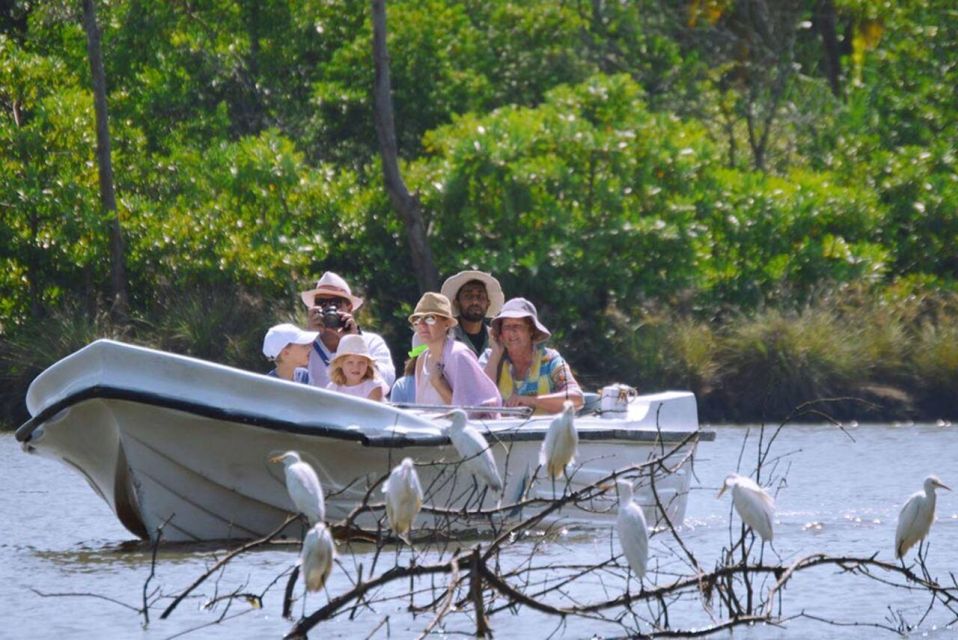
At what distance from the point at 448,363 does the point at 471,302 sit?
0.80 meters

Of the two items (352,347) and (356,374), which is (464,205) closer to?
(356,374)

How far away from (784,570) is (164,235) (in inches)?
589

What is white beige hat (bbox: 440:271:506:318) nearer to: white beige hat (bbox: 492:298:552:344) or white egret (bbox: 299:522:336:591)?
white beige hat (bbox: 492:298:552:344)

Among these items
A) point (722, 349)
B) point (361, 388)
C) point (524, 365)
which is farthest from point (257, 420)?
point (722, 349)

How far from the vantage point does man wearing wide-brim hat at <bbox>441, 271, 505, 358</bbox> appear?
35.1 ft

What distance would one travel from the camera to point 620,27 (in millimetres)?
27812

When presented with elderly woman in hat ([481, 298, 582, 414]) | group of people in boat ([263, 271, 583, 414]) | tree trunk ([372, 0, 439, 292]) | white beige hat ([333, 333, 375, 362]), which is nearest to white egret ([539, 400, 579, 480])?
group of people in boat ([263, 271, 583, 414])

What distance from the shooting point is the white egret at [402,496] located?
725 centimetres

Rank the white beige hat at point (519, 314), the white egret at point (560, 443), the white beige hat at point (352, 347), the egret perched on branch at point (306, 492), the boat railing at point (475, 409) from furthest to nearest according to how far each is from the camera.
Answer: the white beige hat at point (519, 314)
the white beige hat at point (352, 347)
the boat railing at point (475, 409)
the white egret at point (560, 443)
the egret perched on branch at point (306, 492)

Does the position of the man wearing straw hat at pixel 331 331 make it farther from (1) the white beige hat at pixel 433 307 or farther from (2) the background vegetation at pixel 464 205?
(2) the background vegetation at pixel 464 205

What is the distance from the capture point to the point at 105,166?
2147cm

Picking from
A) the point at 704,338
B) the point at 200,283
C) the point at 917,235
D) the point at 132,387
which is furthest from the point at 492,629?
the point at 917,235

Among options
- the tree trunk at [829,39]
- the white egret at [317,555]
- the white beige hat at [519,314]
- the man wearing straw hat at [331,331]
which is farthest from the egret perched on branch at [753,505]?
the tree trunk at [829,39]

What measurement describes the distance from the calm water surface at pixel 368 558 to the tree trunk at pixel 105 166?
4.87 meters
